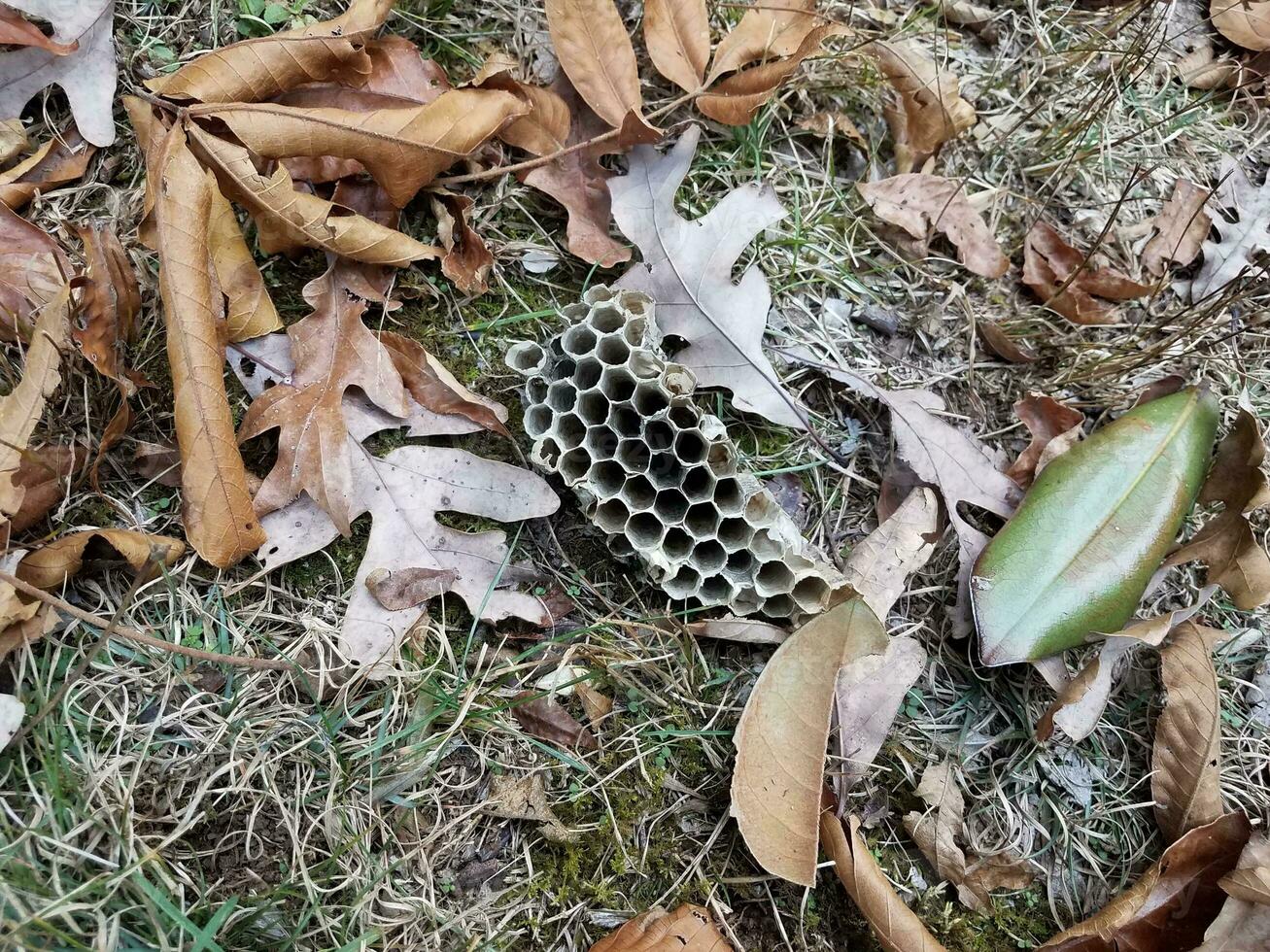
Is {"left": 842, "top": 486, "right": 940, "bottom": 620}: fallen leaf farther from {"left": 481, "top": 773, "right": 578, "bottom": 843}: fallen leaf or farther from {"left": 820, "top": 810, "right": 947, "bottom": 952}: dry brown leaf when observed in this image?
{"left": 481, "top": 773, "right": 578, "bottom": 843}: fallen leaf

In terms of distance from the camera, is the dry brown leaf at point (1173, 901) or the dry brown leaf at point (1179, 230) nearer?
the dry brown leaf at point (1173, 901)

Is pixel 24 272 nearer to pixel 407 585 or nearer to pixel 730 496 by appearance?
pixel 407 585

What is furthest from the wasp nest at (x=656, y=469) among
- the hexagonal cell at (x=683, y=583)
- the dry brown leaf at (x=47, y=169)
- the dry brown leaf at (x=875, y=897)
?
the dry brown leaf at (x=47, y=169)

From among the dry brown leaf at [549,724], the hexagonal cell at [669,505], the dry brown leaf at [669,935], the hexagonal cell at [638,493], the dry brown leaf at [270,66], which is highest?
the dry brown leaf at [270,66]

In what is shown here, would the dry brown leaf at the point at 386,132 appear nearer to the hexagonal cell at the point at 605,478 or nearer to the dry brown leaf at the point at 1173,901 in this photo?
the hexagonal cell at the point at 605,478

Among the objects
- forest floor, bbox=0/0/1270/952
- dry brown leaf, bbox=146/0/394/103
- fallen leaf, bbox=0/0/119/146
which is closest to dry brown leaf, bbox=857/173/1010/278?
forest floor, bbox=0/0/1270/952

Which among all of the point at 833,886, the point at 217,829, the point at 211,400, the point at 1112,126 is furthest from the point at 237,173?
the point at 1112,126

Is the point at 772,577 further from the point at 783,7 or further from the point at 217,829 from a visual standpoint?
the point at 783,7
